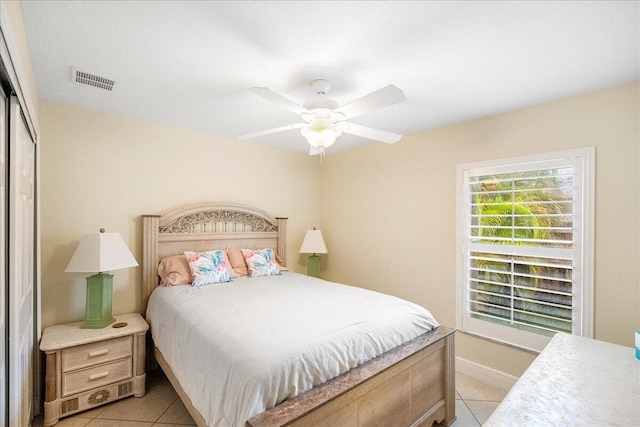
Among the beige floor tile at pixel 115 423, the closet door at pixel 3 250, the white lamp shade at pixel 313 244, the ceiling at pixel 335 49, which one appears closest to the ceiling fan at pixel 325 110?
the ceiling at pixel 335 49

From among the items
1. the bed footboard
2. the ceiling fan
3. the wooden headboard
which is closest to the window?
the bed footboard

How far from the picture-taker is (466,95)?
7.72 ft

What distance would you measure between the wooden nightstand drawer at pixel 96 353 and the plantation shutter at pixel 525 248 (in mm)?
3107

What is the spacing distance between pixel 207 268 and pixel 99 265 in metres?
0.87

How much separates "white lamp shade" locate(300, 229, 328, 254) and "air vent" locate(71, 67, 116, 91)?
264cm

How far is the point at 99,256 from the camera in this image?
2.39m

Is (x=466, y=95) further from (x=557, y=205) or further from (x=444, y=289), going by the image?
(x=444, y=289)

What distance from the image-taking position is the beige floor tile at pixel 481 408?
2.27 meters

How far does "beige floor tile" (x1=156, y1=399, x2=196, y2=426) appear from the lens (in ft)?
7.11

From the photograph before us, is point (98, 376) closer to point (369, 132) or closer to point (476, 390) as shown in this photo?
point (369, 132)

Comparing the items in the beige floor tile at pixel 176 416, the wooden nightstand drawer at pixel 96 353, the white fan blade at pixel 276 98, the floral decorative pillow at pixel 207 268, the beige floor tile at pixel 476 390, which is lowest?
the beige floor tile at pixel 476 390

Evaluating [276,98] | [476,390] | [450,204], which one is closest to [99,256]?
[276,98]

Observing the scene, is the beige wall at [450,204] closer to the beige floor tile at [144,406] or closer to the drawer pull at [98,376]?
the beige floor tile at [144,406]

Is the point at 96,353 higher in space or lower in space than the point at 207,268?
lower
